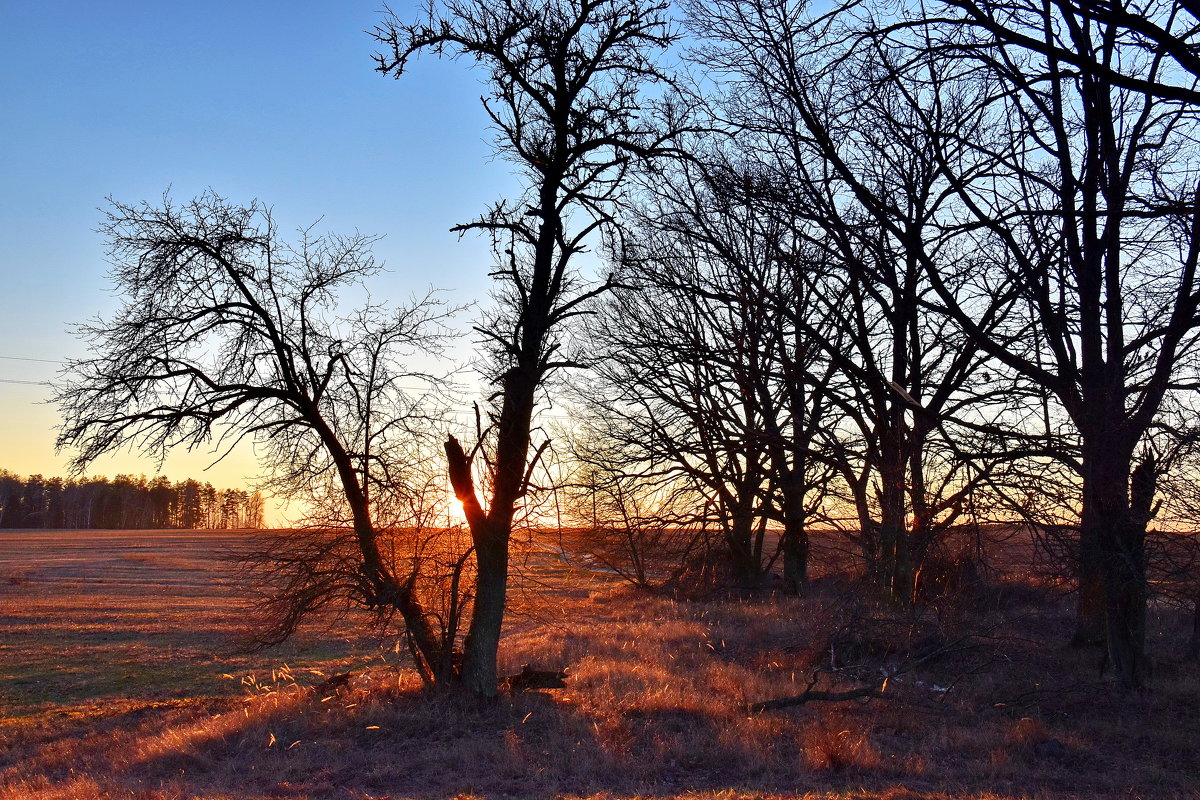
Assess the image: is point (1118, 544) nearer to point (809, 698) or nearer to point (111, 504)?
point (809, 698)

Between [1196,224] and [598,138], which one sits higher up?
[598,138]

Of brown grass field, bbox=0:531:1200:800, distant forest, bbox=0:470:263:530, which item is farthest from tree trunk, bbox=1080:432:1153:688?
distant forest, bbox=0:470:263:530

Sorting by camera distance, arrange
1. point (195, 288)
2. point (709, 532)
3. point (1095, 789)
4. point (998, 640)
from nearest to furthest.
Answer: point (1095, 789) → point (195, 288) → point (998, 640) → point (709, 532)

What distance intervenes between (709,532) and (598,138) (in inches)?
453

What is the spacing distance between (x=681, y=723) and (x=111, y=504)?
14223 cm

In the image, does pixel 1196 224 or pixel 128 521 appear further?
pixel 128 521

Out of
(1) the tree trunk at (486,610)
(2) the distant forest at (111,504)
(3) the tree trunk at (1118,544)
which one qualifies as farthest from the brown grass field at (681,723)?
(2) the distant forest at (111,504)

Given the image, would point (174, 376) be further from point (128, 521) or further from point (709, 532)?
point (128, 521)

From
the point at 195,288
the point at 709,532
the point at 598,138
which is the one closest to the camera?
the point at 598,138

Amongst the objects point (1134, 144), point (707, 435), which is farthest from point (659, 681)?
point (1134, 144)

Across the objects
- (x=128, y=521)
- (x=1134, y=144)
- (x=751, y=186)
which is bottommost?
(x=128, y=521)

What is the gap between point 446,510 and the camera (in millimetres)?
11750

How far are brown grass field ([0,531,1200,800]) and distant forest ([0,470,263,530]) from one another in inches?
4712

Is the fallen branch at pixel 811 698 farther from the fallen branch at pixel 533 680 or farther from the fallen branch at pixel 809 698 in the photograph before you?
the fallen branch at pixel 533 680
